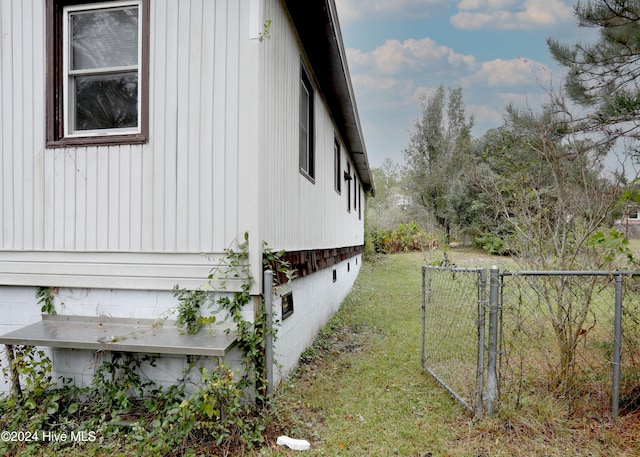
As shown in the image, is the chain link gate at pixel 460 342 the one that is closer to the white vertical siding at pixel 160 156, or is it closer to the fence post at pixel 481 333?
the fence post at pixel 481 333

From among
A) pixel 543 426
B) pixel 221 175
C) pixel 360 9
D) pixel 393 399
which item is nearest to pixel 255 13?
pixel 221 175

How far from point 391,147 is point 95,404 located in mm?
35676

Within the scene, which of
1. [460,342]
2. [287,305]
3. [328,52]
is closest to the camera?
[287,305]

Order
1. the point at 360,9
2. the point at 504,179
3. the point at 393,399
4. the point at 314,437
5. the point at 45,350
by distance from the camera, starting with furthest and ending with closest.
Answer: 1. the point at 360,9
2. the point at 504,179
3. the point at 393,399
4. the point at 45,350
5. the point at 314,437

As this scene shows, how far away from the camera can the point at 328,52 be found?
16.4 ft

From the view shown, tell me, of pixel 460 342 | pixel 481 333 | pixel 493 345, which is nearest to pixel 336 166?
pixel 460 342

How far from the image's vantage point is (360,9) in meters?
21.0

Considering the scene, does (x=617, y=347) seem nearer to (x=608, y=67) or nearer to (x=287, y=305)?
(x=287, y=305)

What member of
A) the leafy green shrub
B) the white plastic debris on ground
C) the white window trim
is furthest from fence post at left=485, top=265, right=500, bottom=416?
the leafy green shrub

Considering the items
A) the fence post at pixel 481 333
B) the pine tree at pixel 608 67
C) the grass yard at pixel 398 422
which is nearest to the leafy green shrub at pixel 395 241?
the pine tree at pixel 608 67

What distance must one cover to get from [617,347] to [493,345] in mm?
1036

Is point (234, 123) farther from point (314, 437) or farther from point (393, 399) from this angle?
point (393, 399)

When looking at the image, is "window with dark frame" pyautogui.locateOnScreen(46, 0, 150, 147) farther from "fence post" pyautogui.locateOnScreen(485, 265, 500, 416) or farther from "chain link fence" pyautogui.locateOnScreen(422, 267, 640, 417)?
"chain link fence" pyautogui.locateOnScreen(422, 267, 640, 417)

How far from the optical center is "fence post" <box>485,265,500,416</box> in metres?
2.84
